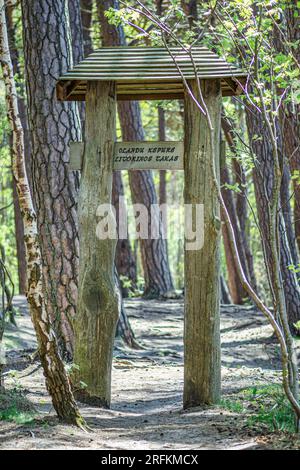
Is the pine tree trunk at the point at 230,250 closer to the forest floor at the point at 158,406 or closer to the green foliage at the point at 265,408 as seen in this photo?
the forest floor at the point at 158,406

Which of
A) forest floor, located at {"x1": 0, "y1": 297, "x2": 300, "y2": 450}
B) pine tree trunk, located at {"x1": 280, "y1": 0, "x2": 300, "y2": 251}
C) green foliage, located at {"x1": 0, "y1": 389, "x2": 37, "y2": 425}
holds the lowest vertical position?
forest floor, located at {"x1": 0, "y1": 297, "x2": 300, "y2": 450}

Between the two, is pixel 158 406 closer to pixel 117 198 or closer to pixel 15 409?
pixel 15 409

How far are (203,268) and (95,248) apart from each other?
109 centimetres

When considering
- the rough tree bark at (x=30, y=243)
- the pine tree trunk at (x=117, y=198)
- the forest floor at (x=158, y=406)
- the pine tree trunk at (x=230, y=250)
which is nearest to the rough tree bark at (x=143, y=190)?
the pine tree trunk at (x=117, y=198)

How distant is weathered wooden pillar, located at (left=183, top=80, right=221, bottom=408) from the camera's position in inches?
299

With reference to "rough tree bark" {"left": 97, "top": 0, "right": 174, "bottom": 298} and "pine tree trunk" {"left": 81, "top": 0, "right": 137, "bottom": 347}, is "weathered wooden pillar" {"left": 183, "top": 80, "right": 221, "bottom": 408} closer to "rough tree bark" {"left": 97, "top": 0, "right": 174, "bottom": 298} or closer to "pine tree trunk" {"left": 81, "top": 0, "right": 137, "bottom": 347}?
"rough tree bark" {"left": 97, "top": 0, "right": 174, "bottom": 298}

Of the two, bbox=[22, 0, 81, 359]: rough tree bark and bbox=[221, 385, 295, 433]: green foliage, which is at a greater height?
bbox=[22, 0, 81, 359]: rough tree bark

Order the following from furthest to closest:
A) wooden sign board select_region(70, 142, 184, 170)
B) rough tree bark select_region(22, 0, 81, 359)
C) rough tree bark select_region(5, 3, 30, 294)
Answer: rough tree bark select_region(5, 3, 30, 294) → rough tree bark select_region(22, 0, 81, 359) → wooden sign board select_region(70, 142, 184, 170)

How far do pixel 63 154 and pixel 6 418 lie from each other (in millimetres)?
4547

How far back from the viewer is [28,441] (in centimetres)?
579

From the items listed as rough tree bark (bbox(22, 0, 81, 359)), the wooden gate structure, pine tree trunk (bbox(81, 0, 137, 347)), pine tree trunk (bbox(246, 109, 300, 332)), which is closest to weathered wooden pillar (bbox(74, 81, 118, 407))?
the wooden gate structure

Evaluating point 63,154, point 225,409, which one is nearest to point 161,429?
point 225,409

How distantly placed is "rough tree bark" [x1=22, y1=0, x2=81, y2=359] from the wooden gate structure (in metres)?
2.30
